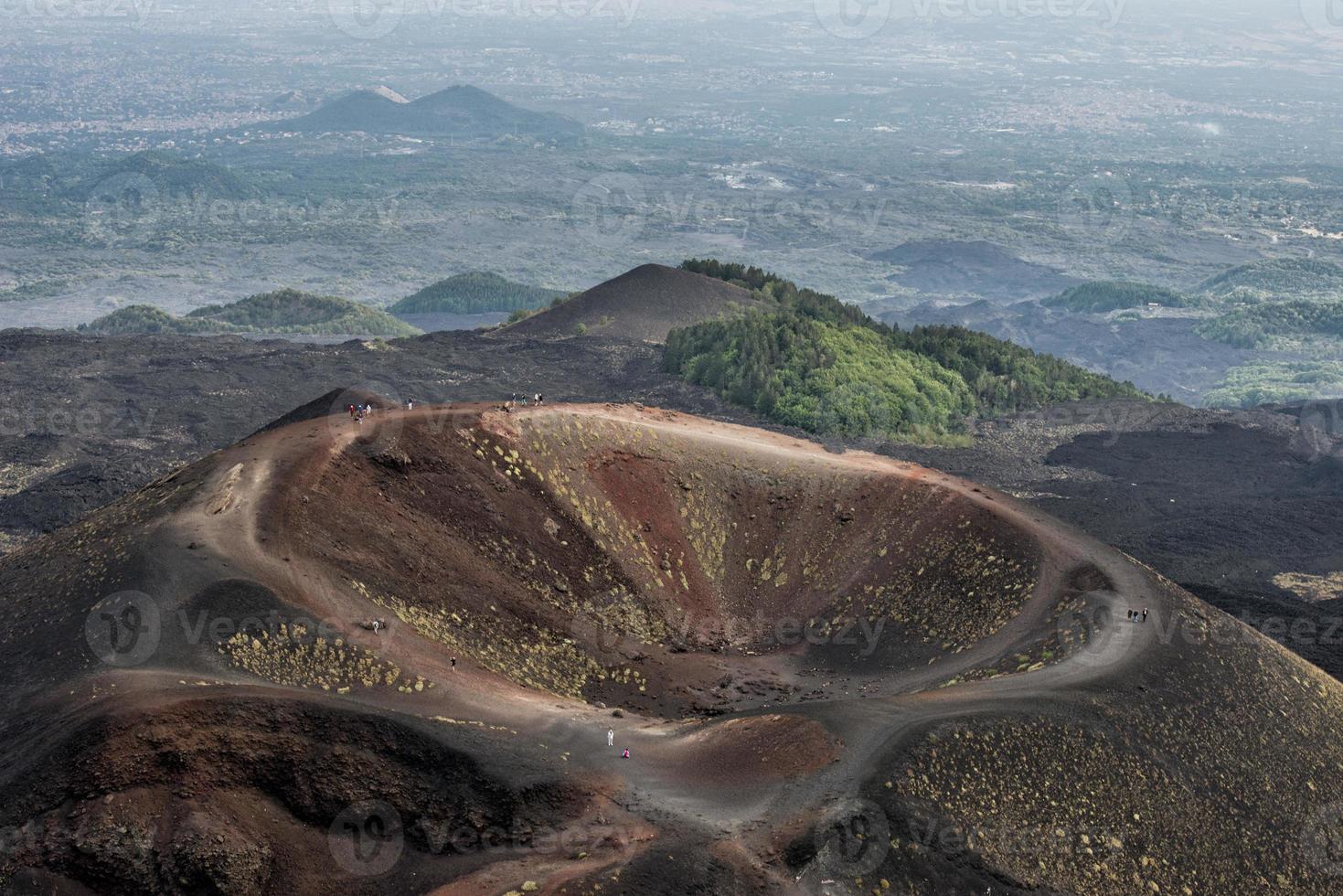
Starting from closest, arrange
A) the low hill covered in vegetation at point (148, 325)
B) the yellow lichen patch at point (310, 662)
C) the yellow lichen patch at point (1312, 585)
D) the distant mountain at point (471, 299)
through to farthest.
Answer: the yellow lichen patch at point (310, 662), the yellow lichen patch at point (1312, 585), the low hill covered in vegetation at point (148, 325), the distant mountain at point (471, 299)

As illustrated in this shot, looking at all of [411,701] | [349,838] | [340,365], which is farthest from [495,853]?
[340,365]

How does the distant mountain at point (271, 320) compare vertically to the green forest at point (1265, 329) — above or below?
above

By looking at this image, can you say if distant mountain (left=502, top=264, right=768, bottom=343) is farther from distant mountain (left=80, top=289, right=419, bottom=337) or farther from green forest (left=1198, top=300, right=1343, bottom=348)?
green forest (left=1198, top=300, right=1343, bottom=348)

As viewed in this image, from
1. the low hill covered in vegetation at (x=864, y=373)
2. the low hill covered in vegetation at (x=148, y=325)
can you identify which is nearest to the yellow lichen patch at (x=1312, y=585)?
the low hill covered in vegetation at (x=864, y=373)

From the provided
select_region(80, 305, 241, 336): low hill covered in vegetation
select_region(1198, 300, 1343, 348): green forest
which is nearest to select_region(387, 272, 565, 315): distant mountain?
select_region(80, 305, 241, 336): low hill covered in vegetation

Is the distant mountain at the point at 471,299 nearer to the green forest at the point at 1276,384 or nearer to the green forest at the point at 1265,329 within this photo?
the green forest at the point at 1276,384

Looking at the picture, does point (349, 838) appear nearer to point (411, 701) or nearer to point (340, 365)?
point (411, 701)
